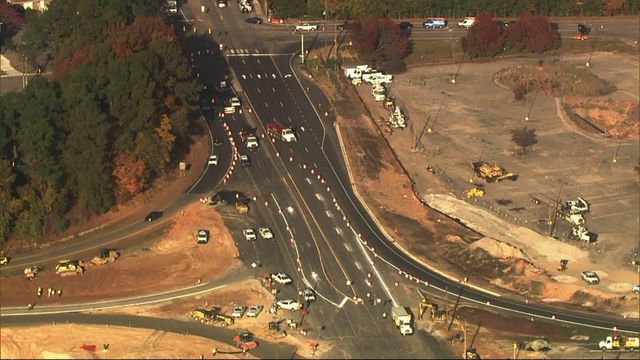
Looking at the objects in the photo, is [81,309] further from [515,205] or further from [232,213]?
[515,205]

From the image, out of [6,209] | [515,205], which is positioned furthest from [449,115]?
[6,209]

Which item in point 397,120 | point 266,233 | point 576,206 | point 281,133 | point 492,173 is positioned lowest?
point 576,206

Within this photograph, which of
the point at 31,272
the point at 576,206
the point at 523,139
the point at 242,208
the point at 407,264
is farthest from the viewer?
the point at 523,139

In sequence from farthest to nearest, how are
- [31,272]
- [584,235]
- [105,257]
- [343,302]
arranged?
[584,235]
[105,257]
[31,272]
[343,302]

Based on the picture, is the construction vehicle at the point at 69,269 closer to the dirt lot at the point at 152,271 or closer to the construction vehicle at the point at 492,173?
the dirt lot at the point at 152,271

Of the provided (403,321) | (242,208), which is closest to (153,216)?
(242,208)

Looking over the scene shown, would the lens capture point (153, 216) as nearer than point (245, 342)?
No

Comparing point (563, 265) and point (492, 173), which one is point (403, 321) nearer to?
point (563, 265)

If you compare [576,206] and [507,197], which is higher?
[507,197]
